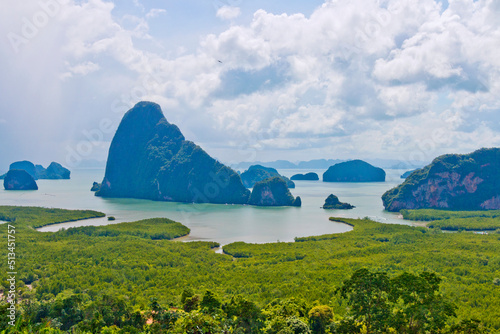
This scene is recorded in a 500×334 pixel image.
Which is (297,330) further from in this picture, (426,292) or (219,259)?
(219,259)

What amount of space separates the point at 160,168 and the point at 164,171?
99.6 inches

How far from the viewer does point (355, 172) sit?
16738 centimetres

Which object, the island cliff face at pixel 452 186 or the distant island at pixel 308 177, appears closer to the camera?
the island cliff face at pixel 452 186

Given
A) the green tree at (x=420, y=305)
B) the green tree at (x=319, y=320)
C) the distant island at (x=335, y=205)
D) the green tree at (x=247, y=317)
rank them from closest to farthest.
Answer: the green tree at (x=420, y=305) → the green tree at (x=247, y=317) → the green tree at (x=319, y=320) → the distant island at (x=335, y=205)

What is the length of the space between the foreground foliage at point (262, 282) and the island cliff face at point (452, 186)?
25620 mm

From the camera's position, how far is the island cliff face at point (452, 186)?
6231 centimetres

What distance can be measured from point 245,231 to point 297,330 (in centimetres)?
2940

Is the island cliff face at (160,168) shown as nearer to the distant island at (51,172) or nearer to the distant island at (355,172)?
the distant island at (51,172)

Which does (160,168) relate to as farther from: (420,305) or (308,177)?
(308,177)

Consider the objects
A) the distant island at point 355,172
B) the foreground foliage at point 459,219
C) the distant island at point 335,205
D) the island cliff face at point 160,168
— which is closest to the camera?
the foreground foliage at point 459,219

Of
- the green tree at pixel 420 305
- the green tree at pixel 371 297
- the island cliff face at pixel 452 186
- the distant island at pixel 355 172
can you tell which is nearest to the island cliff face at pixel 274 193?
the island cliff face at pixel 452 186

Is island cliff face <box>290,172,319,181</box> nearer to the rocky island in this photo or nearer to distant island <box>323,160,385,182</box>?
distant island <box>323,160,385,182</box>

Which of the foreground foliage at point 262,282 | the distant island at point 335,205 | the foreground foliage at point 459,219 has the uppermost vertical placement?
the distant island at point 335,205

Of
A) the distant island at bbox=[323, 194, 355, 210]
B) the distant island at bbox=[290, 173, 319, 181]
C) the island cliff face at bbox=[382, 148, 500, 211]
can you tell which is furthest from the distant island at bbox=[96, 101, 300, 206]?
the distant island at bbox=[290, 173, 319, 181]
